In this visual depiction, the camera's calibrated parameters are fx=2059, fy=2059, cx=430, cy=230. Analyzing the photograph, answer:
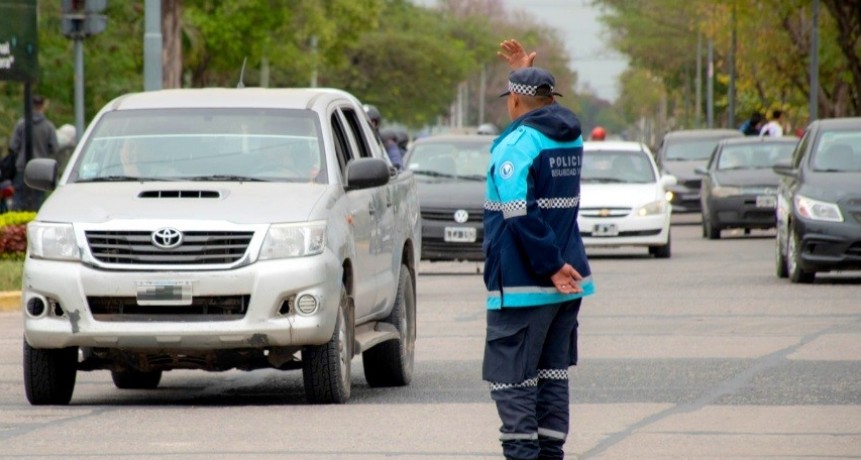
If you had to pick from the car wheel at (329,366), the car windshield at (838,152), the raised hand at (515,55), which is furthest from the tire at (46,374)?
the car windshield at (838,152)

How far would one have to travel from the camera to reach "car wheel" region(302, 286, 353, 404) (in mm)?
11016

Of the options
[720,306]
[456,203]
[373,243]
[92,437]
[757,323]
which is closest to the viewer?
[92,437]

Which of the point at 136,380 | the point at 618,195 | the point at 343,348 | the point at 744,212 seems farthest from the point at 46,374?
the point at 744,212

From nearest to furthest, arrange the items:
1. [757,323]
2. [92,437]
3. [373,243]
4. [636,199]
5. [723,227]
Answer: [92,437] < [373,243] < [757,323] < [636,199] < [723,227]

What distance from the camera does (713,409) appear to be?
10.9 metres

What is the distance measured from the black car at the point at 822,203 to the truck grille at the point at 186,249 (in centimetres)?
995

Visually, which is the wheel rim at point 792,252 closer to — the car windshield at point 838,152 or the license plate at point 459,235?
the car windshield at point 838,152

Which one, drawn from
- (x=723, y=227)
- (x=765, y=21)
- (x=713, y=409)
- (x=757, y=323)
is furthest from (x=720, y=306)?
(x=765, y=21)

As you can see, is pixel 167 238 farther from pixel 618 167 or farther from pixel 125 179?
pixel 618 167

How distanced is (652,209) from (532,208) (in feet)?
61.3

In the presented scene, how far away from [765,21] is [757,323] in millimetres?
40552

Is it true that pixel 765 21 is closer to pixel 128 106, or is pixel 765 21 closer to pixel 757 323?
pixel 757 323

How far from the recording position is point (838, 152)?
20.6m

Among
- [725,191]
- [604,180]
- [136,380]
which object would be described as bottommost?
[725,191]
